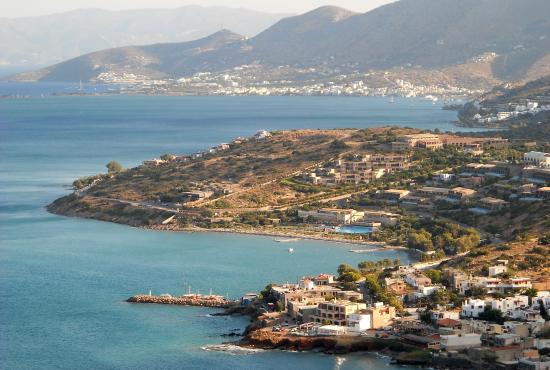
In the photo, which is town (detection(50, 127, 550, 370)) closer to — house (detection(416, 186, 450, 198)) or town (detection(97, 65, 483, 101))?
house (detection(416, 186, 450, 198))

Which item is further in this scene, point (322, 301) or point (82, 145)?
point (82, 145)

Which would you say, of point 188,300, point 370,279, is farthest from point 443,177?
point 188,300

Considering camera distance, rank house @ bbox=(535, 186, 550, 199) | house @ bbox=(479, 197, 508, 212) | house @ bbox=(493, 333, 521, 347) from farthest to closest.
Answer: house @ bbox=(479, 197, 508, 212) → house @ bbox=(535, 186, 550, 199) → house @ bbox=(493, 333, 521, 347)

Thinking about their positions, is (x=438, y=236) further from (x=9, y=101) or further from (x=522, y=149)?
(x=9, y=101)

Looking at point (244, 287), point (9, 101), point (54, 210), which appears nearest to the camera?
point (244, 287)

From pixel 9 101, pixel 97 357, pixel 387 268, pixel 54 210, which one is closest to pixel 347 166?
pixel 54 210

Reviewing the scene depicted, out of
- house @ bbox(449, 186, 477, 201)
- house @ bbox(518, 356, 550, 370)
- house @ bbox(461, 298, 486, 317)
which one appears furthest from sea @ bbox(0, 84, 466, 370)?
house @ bbox(449, 186, 477, 201)

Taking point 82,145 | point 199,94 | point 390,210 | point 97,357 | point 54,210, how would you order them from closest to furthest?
1. point 97,357
2. point 390,210
3. point 54,210
4. point 82,145
5. point 199,94
